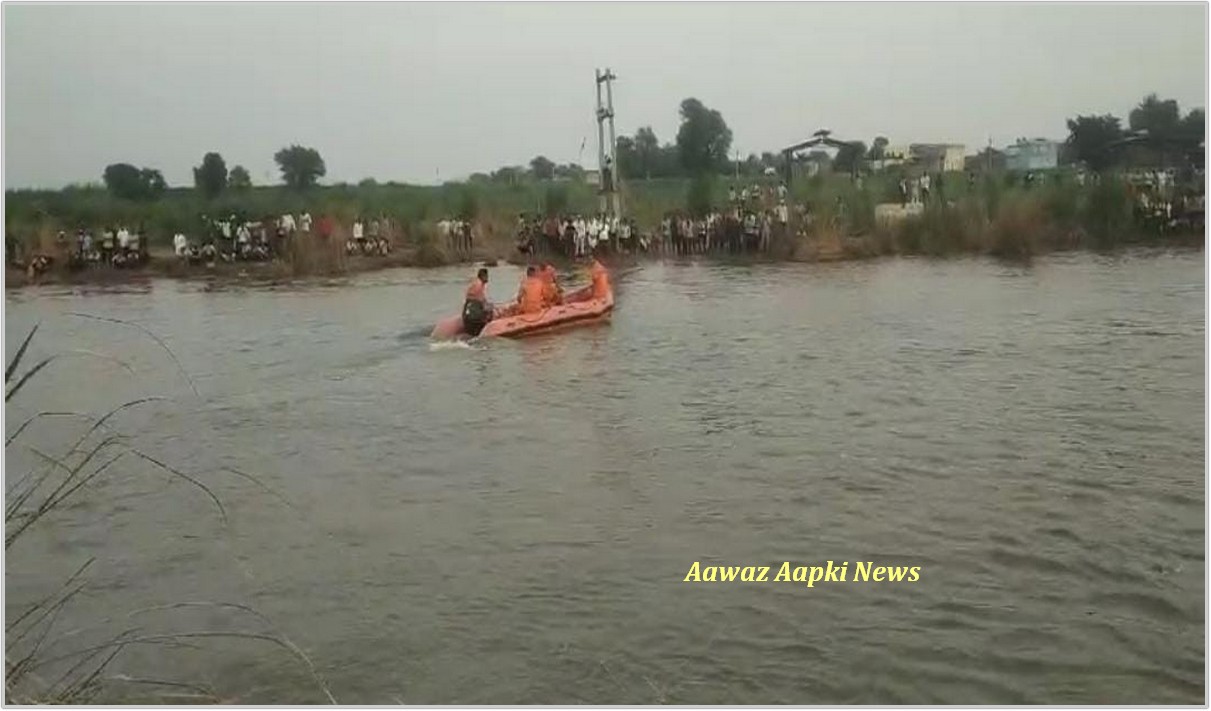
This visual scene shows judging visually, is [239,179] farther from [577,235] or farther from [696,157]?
[696,157]

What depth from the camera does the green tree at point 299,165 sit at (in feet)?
9.06

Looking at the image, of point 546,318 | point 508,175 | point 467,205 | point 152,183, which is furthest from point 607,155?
point 546,318

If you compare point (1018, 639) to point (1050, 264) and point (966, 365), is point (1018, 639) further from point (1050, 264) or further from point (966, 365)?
point (1050, 264)

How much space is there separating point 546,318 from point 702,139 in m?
1.67

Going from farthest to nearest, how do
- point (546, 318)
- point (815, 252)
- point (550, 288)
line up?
point (546, 318) < point (550, 288) < point (815, 252)

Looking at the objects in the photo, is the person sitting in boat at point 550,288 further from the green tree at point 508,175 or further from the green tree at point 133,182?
the green tree at point 133,182

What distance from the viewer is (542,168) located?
2.97m

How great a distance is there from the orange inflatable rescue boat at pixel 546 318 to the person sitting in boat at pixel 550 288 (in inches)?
1.0

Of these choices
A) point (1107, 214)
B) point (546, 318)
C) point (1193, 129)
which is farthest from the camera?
point (546, 318)

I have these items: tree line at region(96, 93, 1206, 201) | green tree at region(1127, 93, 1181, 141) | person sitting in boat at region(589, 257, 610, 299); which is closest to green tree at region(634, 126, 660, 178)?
tree line at region(96, 93, 1206, 201)

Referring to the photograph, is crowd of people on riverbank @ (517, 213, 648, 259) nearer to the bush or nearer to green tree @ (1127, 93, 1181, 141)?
the bush

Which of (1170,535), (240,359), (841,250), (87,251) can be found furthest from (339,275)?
(1170,535)

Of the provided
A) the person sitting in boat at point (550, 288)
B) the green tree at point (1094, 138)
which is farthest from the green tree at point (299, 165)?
the green tree at point (1094, 138)

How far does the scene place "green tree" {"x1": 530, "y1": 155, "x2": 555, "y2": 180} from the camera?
293 centimetres
